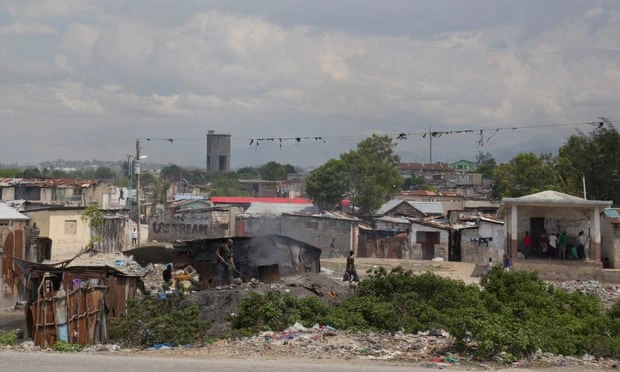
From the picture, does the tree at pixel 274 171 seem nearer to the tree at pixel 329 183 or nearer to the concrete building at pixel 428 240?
the tree at pixel 329 183

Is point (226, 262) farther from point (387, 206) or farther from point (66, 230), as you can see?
point (387, 206)

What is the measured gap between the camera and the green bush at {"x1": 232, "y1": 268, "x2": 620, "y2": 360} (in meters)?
13.1

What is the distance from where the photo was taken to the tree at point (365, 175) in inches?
2164

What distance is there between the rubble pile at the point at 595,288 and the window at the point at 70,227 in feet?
81.7

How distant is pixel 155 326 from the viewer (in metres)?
14.4

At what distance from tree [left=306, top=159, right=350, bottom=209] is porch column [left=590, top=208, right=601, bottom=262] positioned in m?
30.8

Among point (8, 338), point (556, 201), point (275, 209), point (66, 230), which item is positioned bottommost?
point (8, 338)

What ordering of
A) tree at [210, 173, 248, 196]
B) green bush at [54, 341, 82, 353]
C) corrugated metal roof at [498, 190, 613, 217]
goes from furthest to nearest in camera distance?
1. tree at [210, 173, 248, 196]
2. corrugated metal roof at [498, 190, 613, 217]
3. green bush at [54, 341, 82, 353]

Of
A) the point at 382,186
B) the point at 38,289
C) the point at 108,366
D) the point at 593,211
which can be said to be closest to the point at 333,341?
the point at 108,366

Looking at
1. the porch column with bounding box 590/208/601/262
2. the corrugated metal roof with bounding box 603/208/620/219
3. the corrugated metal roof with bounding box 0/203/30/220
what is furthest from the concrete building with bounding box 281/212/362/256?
the corrugated metal roof with bounding box 0/203/30/220

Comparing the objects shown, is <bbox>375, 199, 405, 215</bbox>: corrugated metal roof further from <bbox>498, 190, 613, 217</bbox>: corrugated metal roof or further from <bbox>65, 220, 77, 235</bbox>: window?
<bbox>498, 190, 613, 217</bbox>: corrugated metal roof

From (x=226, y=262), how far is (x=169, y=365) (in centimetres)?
1018

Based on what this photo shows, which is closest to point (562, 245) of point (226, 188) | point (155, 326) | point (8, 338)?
point (155, 326)

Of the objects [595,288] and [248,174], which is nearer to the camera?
[595,288]
